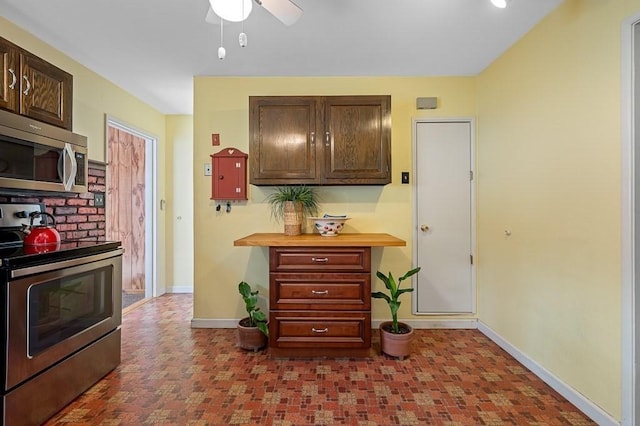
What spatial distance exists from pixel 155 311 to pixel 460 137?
3.78 m

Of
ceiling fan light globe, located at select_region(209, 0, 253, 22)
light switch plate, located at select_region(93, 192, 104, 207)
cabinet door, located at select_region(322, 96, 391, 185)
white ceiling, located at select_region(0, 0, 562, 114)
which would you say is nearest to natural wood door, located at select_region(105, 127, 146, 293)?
light switch plate, located at select_region(93, 192, 104, 207)

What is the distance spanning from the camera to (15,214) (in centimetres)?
215

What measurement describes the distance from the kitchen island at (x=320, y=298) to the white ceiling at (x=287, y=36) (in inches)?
61.2

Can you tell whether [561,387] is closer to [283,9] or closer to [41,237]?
[283,9]

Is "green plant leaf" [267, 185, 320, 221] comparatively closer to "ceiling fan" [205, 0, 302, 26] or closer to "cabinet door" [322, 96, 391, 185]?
"cabinet door" [322, 96, 391, 185]

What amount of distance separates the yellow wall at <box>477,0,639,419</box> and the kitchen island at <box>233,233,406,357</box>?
1082 mm

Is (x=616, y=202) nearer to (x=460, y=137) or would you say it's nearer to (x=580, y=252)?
(x=580, y=252)

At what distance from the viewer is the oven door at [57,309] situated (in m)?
1.57

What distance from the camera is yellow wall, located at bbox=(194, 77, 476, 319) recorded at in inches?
122

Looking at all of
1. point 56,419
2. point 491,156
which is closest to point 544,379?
point 491,156

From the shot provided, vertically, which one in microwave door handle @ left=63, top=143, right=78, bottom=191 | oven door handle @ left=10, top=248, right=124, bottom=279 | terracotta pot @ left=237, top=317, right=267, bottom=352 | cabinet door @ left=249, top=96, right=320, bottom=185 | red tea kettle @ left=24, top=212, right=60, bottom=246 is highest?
cabinet door @ left=249, top=96, right=320, bottom=185

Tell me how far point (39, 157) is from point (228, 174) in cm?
137

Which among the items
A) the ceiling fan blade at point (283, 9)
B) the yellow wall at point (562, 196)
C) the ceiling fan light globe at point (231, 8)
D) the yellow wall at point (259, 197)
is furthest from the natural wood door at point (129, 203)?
the yellow wall at point (562, 196)

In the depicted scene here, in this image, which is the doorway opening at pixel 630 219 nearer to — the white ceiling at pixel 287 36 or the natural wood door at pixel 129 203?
the white ceiling at pixel 287 36
